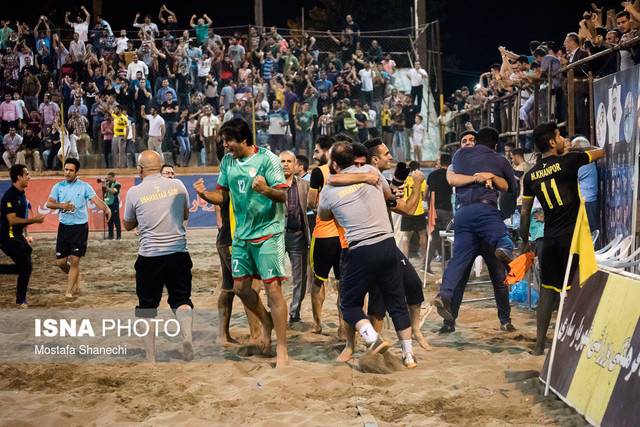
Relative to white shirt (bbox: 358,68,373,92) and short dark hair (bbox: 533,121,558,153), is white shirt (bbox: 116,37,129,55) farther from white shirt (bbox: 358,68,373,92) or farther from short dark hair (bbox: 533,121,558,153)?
short dark hair (bbox: 533,121,558,153)

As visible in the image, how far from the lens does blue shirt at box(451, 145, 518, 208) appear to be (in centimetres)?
859

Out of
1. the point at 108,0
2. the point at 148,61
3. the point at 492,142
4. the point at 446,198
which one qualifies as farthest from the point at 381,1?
the point at 492,142

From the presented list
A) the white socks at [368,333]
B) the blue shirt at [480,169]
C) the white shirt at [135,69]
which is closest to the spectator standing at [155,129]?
the white shirt at [135,69]

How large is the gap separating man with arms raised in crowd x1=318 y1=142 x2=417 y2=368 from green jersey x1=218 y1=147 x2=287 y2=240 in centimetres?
46

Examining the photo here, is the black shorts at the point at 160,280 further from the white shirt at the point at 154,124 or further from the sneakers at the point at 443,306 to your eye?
the white shirt at the point at 154,124

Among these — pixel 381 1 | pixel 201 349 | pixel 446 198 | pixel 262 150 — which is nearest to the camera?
pixel 262 150

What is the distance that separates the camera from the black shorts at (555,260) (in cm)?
720

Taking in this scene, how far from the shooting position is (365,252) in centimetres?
696

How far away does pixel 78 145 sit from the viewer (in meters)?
23.8

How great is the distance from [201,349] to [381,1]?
144ft

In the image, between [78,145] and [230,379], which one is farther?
[78,145]

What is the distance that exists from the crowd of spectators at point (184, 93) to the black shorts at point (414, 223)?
8956mm

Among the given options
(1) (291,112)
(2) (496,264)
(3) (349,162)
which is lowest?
(2) (496,264)

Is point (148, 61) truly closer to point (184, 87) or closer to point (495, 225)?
point (184, 87)
